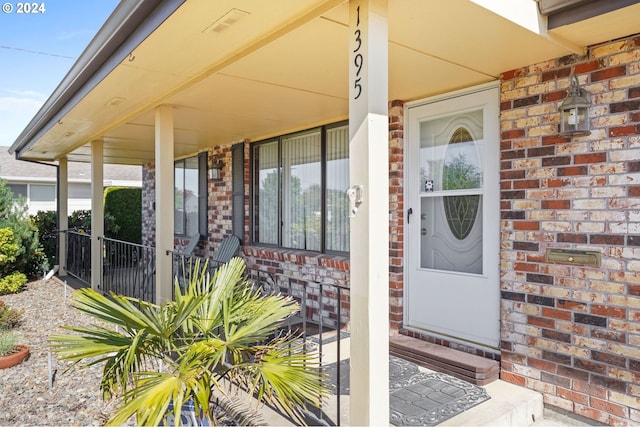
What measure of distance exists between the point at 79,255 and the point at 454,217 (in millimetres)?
7034

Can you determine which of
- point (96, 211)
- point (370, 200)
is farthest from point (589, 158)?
point (96, 211)

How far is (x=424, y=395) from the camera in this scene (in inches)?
122

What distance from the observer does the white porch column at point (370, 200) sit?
2156 millimetres

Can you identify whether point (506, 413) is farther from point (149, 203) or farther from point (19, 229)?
point (149, 203)

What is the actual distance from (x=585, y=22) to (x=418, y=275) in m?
2.42

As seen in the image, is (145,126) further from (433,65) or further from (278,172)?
(433,65)

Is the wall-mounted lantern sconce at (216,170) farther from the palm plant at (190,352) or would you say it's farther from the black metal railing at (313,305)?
the palm plant at (190,352)

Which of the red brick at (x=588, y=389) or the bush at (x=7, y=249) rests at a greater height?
the bush at (x=7, y=249)

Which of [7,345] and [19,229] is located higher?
[19,229]

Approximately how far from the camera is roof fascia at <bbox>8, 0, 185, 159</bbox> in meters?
2.58

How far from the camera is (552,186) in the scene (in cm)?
308

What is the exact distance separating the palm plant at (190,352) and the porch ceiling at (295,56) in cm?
154

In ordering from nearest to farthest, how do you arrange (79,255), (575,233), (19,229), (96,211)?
(575,233), (96,211), (19,229), (79,255)

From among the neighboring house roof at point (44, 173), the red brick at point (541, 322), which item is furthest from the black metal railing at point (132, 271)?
the neighboring house roof at point (44, 173)
